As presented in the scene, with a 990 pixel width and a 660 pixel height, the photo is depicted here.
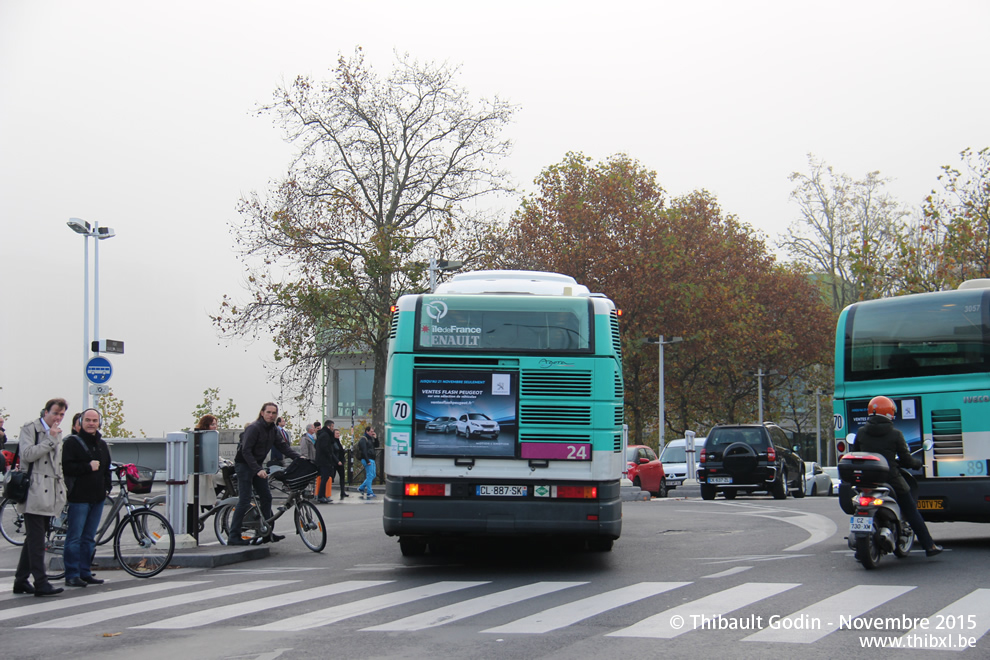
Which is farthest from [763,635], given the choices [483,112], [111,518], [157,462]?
[483,112]

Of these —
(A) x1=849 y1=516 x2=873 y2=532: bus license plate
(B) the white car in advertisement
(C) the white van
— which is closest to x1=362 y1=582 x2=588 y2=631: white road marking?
(B) the white car in advertisement

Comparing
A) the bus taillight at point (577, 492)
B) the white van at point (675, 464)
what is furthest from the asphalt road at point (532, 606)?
the white van at point (675, 464)

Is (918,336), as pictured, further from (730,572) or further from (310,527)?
(310,527)

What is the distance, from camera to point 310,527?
46.3 ft

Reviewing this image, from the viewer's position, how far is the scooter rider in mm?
10984

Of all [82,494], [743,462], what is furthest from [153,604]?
[743,462]

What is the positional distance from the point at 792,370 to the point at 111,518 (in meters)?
48.8

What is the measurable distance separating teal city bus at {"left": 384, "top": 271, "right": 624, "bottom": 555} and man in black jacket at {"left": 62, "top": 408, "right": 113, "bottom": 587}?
3.04 meters

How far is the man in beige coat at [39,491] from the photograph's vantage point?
10.5 meters

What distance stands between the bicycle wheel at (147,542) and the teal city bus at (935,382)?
8.16 m

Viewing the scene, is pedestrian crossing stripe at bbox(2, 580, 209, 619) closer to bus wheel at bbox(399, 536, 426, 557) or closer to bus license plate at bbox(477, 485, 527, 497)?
bus wheel at bbox(399, 536, 426, 557)

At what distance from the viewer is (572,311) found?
11.4 m

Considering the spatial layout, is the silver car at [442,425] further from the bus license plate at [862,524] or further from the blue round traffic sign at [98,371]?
the blue round traffic sign at [98,371]

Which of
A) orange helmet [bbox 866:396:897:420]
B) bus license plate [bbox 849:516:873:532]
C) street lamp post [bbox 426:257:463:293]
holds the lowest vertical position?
bus license plate [bbox 849:516:873:532]
